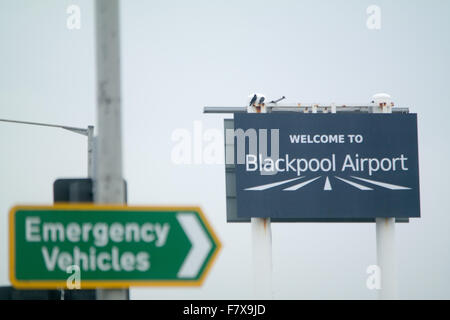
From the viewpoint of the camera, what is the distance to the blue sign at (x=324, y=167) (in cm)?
2355

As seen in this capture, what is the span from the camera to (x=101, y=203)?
5125 millimetres

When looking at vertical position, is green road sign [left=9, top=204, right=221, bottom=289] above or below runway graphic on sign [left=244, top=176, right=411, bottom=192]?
below

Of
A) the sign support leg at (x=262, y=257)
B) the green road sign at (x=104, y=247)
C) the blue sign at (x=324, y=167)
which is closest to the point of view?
the green road sign at (x=104, y=247)

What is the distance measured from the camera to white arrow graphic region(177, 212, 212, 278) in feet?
16.8

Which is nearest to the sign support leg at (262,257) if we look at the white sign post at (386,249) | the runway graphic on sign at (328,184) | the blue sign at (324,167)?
the blue sign at (324,167)

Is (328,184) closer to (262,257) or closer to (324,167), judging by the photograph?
(324,167)

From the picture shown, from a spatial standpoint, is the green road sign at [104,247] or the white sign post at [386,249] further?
the white sign post at [386,249]

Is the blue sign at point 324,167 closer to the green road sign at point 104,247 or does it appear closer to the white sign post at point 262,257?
the white sign post at point 262,257

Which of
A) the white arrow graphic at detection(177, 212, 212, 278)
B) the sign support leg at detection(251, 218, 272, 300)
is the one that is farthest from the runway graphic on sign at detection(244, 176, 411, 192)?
the white arrow graphic at detection(177, 212, 212, 278)

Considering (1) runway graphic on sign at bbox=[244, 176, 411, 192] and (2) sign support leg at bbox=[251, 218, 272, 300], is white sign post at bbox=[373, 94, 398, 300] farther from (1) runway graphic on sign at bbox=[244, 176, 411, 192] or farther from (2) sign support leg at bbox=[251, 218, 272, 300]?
(2) sign support leg at bbox=[251, 218, 272, 300]

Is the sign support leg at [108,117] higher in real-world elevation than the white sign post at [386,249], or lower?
higher

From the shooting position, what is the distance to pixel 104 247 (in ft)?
16.7

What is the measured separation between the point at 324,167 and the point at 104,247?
1914cm
